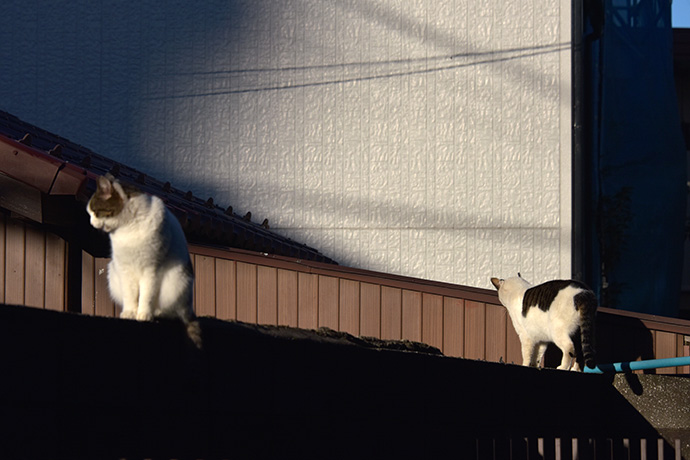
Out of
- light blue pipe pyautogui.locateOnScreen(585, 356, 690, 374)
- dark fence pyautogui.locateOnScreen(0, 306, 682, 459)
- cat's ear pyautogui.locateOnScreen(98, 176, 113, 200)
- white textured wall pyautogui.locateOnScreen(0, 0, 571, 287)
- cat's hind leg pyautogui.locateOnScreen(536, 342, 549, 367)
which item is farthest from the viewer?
white textured wall pyautogui.locateOnScreen(0, 0, 571, 287)

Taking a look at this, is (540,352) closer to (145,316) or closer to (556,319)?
(556,319)

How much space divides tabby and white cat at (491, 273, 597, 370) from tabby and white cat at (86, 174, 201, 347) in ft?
12.0

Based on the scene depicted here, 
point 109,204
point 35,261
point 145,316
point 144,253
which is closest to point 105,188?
point 109,204

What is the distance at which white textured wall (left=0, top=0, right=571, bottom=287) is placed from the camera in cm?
957

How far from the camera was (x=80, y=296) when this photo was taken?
19.8 ft

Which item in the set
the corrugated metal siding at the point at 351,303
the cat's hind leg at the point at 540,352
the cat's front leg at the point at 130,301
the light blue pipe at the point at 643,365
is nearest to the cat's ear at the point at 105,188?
the cat's front leg at the point at 130,301

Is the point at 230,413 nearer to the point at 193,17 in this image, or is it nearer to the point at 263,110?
the point at 263,110

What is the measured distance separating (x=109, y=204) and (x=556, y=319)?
3878 millimetres

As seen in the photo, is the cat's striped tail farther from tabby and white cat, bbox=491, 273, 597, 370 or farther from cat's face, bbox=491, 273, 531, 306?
cat's face, bbox=491, 273, 531, 306

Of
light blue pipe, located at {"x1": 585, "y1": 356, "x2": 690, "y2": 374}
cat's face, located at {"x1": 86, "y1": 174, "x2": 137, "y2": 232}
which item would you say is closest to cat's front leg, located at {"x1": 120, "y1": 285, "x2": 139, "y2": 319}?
cat's face, located at {"x1": 86, "y1": 174, "x2": 137, "y2": 232}

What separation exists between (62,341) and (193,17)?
844 cm

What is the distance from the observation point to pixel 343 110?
9859mm

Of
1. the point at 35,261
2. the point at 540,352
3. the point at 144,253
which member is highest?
the point at 35,261

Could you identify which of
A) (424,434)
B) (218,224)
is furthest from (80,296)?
(424,434)
